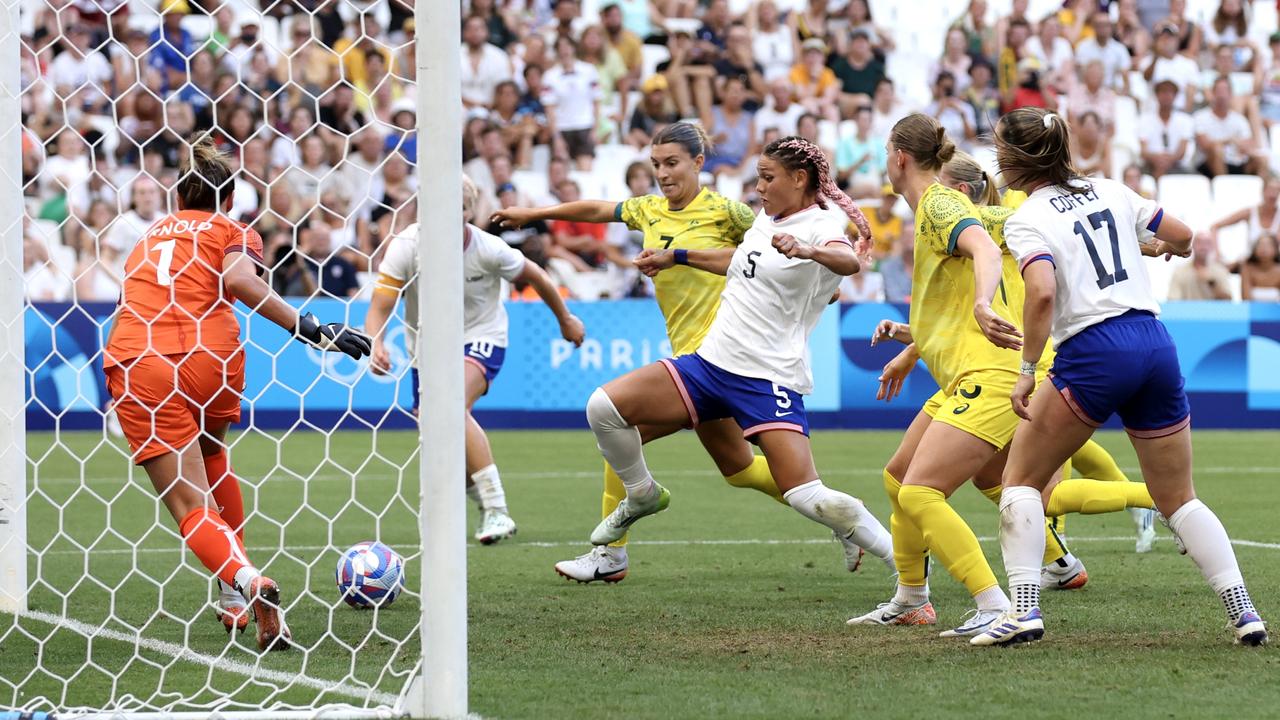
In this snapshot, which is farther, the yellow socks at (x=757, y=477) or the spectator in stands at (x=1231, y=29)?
the spectator in stands at (x=1231, y=29)

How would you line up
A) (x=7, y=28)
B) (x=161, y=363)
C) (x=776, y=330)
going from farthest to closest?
(x=776, y=330), (x=7, y=28), (x=161, y=363)

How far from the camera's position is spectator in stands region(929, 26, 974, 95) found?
69.5 ft

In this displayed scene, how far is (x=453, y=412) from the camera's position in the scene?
4316 mm

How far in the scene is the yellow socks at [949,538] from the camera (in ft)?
18.4

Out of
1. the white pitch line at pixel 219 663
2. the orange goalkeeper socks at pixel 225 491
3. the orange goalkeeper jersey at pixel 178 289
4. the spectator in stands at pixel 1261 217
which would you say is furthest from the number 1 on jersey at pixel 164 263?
the spectator in stands at pixel 1261 217

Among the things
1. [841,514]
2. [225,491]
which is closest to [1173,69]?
[841,514]

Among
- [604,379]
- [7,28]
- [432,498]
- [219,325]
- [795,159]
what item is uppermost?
[7,28]

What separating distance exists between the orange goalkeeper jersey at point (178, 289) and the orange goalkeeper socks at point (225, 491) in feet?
2.03

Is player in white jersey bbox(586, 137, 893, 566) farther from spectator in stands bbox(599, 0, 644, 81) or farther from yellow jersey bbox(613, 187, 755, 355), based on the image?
spectator in stands bbox(599, 0, 644, 81)

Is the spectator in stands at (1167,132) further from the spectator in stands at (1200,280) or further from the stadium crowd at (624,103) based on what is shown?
the spectator in stands at (1200,280)

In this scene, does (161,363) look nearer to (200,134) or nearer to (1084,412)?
(200,134)

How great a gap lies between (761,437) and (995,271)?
1.55 m

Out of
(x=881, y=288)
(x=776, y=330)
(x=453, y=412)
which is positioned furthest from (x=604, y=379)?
(x=453, y=412)

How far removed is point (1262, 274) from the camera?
1750cm
